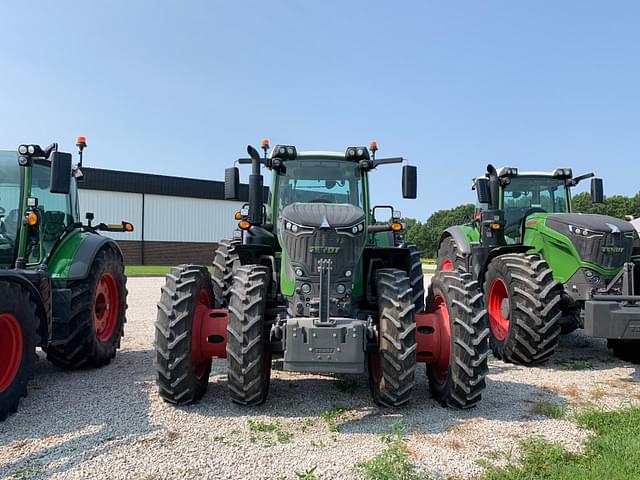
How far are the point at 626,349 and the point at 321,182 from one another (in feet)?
14.7

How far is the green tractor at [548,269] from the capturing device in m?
5.69

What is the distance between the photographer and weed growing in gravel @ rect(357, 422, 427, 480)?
9.85 feet

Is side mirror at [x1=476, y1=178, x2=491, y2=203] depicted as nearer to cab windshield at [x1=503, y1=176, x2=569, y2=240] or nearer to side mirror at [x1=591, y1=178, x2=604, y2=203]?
cab windshield at [x1=503, y1=176, x2=569, y2=240]

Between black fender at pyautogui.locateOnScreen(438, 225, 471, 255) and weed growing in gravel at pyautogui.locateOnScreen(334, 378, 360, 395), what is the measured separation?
3732mm

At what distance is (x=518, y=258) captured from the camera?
626cm

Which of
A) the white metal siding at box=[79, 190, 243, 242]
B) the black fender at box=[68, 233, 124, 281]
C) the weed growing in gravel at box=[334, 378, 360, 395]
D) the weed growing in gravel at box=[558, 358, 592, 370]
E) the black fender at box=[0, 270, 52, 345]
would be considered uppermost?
the white metal siding at box=[79, 190, 243, 242]

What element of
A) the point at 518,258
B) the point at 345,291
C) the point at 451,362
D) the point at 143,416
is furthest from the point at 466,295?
the point at 143,416

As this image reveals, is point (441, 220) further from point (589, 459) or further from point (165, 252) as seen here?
point (589, 459)

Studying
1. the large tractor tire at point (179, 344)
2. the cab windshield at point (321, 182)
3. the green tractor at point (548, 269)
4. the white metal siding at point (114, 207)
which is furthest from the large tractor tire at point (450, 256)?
the white metal siding at point (114, 207)

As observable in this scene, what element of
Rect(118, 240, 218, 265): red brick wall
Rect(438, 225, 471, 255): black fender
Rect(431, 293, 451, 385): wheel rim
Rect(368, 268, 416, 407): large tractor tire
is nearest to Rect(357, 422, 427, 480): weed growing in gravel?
Rect(368, 268, 416, 407): large tractor tire

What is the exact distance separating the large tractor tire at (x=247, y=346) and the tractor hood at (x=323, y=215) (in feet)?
2.45

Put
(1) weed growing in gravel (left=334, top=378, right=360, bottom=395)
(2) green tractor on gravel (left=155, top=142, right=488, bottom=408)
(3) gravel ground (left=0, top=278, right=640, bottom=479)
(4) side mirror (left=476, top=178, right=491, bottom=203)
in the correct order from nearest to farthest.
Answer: (3) gravel ground (left=0, top=278, right=640, bottom=479)
(2) green tractor on gravel (left=155, top=142, right=488, bottom=408)
(1) weed growing in gravel (left=334, top=378, right=360, bottom=395)
(4) side mirror (left=476, top=178, right=491, bottom=203)

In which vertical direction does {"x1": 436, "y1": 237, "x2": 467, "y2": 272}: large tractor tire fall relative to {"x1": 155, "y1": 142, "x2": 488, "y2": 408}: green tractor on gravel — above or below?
above

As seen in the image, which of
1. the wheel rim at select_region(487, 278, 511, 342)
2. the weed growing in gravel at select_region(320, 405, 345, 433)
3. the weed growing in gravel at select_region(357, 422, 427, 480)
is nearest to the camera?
the weed growing in gravel at select_region(357, 422, 427, 480)
